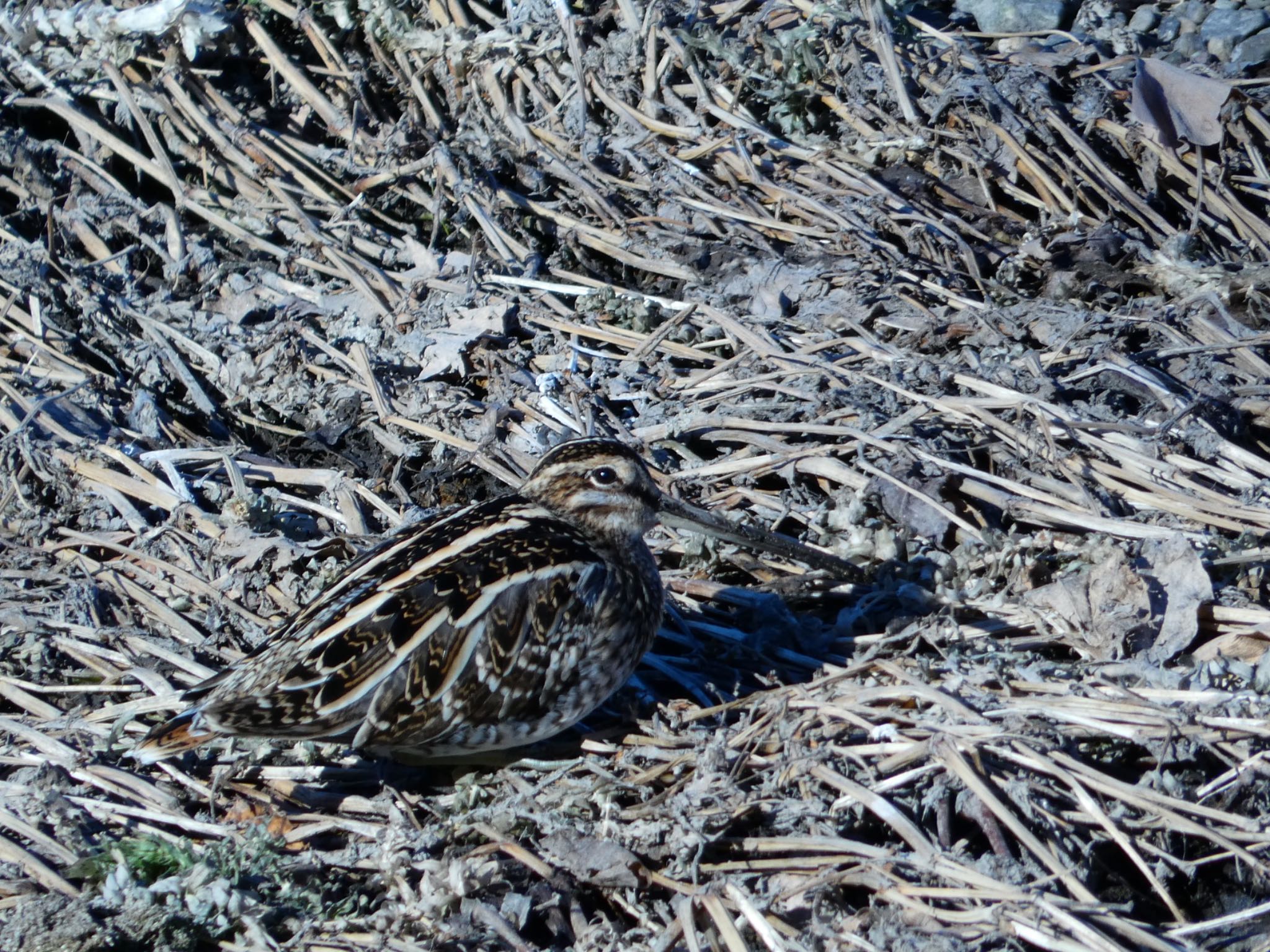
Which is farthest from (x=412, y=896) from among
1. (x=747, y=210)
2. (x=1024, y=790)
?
(x=747, y=210)

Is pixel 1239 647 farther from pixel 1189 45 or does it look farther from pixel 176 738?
pixel 1189 45

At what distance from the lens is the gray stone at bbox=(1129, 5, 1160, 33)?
5.86m

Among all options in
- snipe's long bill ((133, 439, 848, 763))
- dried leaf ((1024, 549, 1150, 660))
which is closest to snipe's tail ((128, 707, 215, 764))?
snipe's long bill ((133, 439, 848, 763))

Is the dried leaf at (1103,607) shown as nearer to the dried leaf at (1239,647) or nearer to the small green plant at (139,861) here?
the dried leaf at (1239,647)

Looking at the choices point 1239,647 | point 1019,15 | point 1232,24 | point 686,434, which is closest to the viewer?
point 1239,647

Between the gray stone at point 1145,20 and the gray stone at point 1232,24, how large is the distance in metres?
0.19

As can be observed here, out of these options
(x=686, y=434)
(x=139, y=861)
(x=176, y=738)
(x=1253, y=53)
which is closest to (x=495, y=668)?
(x=176, y=738)

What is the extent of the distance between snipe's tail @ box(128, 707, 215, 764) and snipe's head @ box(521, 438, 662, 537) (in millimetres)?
1144

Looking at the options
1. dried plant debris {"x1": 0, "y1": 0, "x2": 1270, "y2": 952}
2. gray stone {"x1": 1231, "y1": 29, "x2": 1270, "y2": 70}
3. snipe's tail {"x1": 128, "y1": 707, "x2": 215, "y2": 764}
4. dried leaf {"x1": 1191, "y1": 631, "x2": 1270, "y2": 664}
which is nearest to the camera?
dried plant debris {"x1": 0, "y1": 0, "x2": 1270, "y2": 952}

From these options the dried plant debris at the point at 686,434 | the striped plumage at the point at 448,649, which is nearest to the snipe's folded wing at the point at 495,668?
the striped plumage at the point at 448,649

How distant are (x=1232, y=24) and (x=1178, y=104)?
65cm

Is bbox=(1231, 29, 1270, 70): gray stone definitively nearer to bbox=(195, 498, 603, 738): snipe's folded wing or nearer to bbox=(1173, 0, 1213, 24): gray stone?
bbox=(1173, 0, 1213, 24): gray stone

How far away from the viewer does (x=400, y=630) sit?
355cm

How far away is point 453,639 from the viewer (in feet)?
11.8
